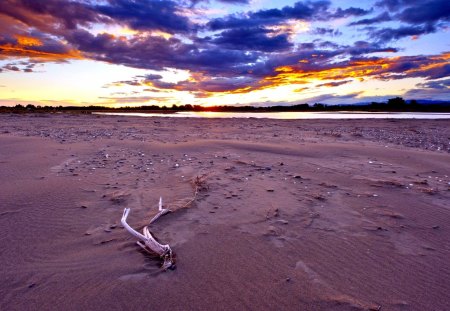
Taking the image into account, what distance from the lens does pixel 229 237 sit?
3.65 meters

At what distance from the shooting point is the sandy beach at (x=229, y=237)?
260cm

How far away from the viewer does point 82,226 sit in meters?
3.97

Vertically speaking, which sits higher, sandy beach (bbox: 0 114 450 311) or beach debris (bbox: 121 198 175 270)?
beach debris (bbox: 121 198 175 270)

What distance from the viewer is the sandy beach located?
260cm

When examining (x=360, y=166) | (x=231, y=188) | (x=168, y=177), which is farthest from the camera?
(x=360, y=166)

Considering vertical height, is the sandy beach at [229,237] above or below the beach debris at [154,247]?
below

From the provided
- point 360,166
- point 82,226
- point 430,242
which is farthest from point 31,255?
point 360,166

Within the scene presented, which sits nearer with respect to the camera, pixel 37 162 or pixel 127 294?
pixel 127 294

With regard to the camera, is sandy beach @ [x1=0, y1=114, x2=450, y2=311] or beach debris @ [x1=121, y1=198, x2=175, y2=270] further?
beach debris @ [x1=121, y1=198, x2=175, y2=270]

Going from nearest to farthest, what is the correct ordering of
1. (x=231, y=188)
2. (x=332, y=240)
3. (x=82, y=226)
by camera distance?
(x=332, y=240) < (x=82, y=226) < (x=231, y=188)

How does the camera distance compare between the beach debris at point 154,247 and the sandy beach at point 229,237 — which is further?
the beach debris at point 154,247

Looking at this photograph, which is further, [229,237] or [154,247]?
[229,237]

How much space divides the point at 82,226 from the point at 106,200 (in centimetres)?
98

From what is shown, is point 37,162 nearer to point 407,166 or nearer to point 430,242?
point 430,242
